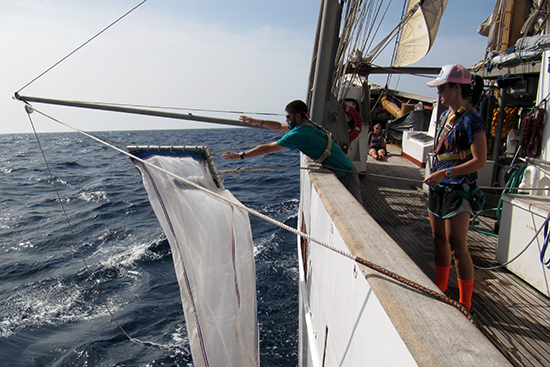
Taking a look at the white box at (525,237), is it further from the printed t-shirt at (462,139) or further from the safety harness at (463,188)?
the printed t-shirt at (462,139)

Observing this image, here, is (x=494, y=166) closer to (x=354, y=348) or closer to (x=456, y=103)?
(x=456, y=103)

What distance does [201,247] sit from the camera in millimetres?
2482

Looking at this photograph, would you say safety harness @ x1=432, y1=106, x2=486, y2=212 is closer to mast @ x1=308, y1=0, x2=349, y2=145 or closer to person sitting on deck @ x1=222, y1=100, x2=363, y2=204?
person sitting on deck @ x1=222, y1=100, x2=363, y2=204

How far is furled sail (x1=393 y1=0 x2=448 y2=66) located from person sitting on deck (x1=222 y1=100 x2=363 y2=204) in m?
9.37

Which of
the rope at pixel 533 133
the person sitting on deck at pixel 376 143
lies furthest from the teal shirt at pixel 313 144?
the person sitting on deck at pixel 376 143

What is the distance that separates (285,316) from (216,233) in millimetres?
4052

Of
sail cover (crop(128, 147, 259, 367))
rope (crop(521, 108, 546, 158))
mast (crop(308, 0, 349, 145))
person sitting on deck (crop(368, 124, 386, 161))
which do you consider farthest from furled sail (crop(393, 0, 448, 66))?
sail cover (crop(128, 147, 259, 367))

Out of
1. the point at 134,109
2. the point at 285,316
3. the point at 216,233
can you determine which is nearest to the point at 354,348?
the point at 216,233

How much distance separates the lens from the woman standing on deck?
85.6 inches

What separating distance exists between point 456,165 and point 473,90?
58cm

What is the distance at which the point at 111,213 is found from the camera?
463 inches

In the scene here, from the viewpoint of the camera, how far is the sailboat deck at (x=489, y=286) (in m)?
2.18

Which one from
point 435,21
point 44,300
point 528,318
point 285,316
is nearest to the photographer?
point 528,318

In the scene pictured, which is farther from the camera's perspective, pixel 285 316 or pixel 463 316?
pixel 285 316
